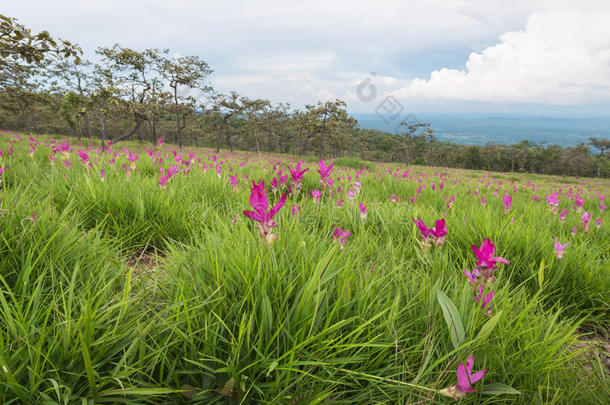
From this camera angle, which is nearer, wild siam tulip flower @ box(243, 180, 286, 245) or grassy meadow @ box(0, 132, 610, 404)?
grassy meadow @ box(0, 132, 610, 404)

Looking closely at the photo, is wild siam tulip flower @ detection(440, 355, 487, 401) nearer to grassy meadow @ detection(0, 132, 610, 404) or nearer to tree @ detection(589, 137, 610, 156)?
grassy meadow @ detection(0, 132, 610, 404)

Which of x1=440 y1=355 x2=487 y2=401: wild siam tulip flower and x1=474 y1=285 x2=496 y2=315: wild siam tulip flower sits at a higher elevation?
x1=474 y1=285 x2=496 y2=315: wild siam tulip flower

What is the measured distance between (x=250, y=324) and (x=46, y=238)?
4.41ft

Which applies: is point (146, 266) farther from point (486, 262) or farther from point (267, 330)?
point (486, 262)

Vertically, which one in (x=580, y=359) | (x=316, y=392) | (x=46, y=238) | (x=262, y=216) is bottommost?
(x=580, y=359)

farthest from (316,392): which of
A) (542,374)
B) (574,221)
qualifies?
(574,221)

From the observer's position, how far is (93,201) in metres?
2.47

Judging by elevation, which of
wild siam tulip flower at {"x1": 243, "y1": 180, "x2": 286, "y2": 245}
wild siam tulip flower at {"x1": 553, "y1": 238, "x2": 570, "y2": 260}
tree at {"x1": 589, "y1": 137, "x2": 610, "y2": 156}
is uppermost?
tree at {"x1": 589, "y1": 137, "x2": 610, "y2": 156}

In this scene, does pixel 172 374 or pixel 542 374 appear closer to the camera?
pixel 172 374

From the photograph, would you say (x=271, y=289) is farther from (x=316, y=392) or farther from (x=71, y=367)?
(x=71, y=367)

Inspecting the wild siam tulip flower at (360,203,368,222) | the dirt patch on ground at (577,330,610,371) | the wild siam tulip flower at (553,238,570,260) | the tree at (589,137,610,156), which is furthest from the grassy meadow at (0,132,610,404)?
the tree at (589,137,610,156)

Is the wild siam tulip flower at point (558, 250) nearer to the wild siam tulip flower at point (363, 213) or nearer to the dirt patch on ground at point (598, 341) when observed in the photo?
the dirt patch on ground at point (598, 341)

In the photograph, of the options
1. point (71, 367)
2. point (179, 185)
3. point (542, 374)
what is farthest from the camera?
point (179, 185)

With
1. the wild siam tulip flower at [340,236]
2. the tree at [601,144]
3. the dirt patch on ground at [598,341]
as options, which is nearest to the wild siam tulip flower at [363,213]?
the wild siam tulip flower at [340,236]
